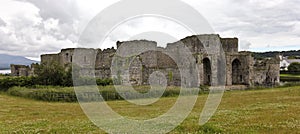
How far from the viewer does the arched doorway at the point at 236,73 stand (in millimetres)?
57094

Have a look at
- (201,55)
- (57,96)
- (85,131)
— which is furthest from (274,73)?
(85,131)

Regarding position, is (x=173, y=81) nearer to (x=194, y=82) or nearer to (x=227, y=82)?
(x=194, y=82)

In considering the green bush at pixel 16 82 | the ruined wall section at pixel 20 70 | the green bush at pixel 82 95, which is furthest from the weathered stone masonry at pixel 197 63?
the ruined wall section at pixel 20 70

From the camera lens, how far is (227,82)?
2115 inches

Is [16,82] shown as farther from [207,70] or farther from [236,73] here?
[236,73]

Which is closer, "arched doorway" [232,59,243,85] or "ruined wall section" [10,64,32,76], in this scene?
"arched doorway" [232,59,243,85]

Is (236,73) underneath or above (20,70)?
underneath

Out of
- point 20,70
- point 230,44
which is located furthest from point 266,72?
point 20,70

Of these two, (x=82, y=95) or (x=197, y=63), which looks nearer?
(x=82, y=95)

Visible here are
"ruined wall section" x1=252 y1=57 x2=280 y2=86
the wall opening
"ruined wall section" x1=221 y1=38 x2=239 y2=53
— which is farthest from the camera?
"ruined wall section" x1=221 y1=38 x2=239 y2=53

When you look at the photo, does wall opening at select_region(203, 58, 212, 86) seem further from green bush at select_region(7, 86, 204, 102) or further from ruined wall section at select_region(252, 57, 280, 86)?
green bush at select_region(7, 86, 204, 102)

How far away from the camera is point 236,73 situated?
57.8m

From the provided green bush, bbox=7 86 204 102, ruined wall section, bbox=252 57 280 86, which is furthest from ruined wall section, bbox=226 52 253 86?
green bush, bbox=7 86 204 102

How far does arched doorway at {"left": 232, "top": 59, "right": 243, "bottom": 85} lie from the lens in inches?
2248
